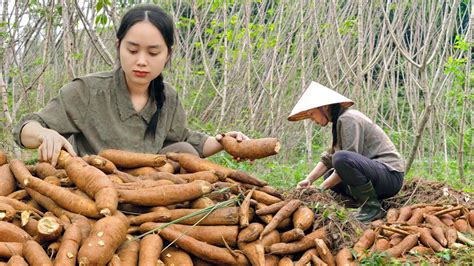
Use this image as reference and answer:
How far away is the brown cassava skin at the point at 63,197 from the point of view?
1.97m

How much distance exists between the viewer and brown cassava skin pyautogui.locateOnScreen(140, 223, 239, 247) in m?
2.01

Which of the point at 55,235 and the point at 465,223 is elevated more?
the point at 55,235

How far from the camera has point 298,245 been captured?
212 cm


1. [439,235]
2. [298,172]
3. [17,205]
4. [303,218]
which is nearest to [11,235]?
[17,205]

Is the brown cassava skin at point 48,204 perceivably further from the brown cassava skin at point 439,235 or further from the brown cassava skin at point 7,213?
the brown cassava skin at point 439,235

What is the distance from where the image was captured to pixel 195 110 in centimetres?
673

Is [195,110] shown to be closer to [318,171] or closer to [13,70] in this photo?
[13,70]

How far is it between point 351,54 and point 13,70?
4.03 metres

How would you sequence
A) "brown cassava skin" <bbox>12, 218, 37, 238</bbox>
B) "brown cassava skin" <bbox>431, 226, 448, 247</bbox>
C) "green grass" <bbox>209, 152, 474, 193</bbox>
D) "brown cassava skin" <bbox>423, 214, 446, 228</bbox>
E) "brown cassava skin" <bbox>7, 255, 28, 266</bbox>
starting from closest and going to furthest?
"brown cassava skin" <bbox>7, 255, 28, 266</bbox>, "brown cassava skin" <bbox>12, 218, 37, 238</bbox>, "brown cassava skin" <bbox>431, 226, 448, 247</bbox>, "brown cassava skin" <bbox>423, 214, 446, 228</bbox>, "green grass" <bbox>209, 152, 474, 193</bbox>

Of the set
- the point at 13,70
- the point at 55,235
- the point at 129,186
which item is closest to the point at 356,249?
the point at 129,186

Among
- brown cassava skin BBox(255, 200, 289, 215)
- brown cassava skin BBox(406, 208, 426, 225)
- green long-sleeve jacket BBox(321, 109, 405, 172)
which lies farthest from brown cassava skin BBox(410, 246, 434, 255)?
green long-sleeve jacket BBox(321, 109, 405, 172)

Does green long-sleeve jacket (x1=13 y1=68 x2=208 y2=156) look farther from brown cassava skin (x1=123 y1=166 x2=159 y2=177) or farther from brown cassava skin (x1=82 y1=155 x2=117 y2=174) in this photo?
brown cassava skin (x1=82 y1=155 x2=117 y2=174)

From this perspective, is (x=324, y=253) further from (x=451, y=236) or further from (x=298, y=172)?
(x=298, y=172)

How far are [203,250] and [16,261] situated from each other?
61 cm
